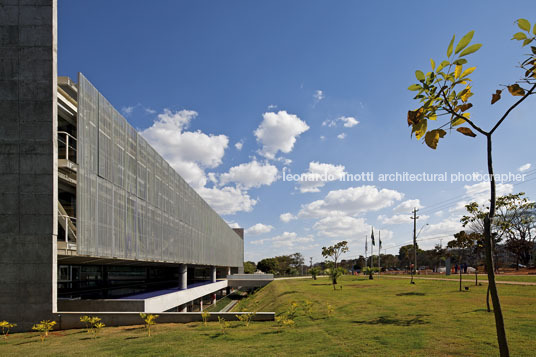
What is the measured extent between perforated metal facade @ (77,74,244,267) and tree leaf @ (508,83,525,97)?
1973 centimetres

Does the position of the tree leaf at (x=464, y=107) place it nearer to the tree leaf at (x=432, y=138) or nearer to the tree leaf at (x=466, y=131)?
the tree leaf at (x=466, y=131)

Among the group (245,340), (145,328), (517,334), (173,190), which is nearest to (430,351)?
(517,334)

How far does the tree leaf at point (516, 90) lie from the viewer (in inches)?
146

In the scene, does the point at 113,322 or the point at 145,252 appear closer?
the point at 113,322

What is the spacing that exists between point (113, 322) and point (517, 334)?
54.2ft

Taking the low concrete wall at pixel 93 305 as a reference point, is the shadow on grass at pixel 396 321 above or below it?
above

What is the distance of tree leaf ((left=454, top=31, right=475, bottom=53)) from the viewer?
300cm

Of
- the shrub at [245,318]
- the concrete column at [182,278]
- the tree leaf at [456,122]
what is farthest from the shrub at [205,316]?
the concrete column at [182,278]

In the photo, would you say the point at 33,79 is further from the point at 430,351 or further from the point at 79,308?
the point at 430,351

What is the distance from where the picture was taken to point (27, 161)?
55.6ft

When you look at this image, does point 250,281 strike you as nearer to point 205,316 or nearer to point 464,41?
point 205,316

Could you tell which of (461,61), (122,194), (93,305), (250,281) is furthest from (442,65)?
(250,281)

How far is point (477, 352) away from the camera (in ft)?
33.7

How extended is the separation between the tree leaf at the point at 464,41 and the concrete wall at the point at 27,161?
1831cm
